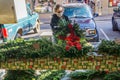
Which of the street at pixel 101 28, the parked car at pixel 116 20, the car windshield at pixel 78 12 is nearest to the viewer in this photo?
the car windshield at pixel 78 12

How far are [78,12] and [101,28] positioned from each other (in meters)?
4.01

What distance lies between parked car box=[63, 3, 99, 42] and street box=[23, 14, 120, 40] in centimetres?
67

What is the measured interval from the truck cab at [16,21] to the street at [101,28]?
505mm

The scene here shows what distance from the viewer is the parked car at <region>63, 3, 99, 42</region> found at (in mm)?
9867

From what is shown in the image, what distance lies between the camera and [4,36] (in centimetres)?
935

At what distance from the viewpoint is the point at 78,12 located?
10.8 m

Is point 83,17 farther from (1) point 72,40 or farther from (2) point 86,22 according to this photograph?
(1) point 72,40

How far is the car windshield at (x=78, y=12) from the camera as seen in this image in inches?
419

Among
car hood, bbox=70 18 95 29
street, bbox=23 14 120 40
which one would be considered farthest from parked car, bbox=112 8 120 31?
car hood, bbox=70 18 95 29

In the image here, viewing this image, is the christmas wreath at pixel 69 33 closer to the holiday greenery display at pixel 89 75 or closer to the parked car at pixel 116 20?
the holiday greenery display at pixel 89 75

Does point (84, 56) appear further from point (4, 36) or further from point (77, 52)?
point (4, 36)

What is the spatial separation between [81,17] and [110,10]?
1056cm

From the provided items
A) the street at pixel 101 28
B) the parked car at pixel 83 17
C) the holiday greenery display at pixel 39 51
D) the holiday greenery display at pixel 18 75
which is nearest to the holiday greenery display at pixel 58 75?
the holiday greenery display at pixel 18 75

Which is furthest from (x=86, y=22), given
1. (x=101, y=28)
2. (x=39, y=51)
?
(x=39, y=51)
